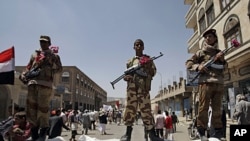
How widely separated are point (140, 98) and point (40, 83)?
1594 mm

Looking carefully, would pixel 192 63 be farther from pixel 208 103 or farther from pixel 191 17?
pixel 191 17

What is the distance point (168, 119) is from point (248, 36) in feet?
23.3

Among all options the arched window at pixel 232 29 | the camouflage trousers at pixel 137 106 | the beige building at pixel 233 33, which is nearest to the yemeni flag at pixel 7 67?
the camouflage trousers at pixel 137 106

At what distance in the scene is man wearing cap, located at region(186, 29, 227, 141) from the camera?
3.34 metres

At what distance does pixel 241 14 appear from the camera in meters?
14.6

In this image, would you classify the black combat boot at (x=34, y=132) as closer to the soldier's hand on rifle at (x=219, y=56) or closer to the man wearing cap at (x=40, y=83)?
the man wearing cap at (x=40, y=83)

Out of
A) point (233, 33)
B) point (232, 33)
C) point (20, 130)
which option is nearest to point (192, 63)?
point (20, 130)

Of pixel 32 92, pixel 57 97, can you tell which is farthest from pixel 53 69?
pixel 57 97

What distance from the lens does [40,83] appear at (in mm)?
3484

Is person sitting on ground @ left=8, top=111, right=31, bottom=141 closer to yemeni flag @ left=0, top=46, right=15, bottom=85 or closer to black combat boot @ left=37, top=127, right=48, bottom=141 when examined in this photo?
yemeni flag @ left=0, top=46, right=15, bottom=85

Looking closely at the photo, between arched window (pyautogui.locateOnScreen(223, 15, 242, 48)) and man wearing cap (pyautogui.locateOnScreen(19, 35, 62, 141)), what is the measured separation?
14.3 m

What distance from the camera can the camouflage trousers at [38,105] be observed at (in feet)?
11.0

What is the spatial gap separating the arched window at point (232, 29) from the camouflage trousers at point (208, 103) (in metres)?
13.3

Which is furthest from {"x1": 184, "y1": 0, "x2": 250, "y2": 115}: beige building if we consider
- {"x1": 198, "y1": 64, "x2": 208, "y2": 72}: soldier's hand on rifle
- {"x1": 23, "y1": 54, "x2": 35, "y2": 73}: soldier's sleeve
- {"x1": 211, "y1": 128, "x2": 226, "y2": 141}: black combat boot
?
{"x1": 23, "y1": 54, "x2": 35, "y2": 73}: soldier's sleeve
